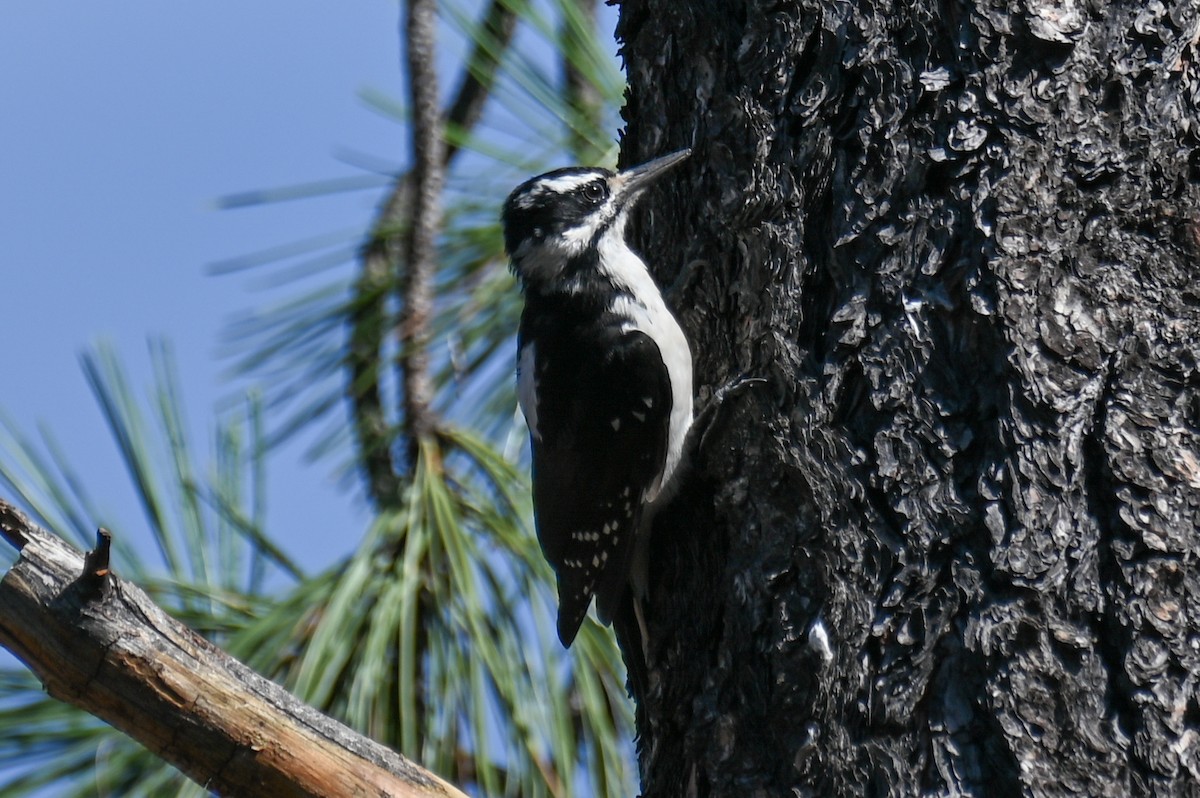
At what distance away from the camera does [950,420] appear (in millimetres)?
1842

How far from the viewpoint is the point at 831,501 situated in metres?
1.92

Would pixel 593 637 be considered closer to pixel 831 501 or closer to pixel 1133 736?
pixel 831 501

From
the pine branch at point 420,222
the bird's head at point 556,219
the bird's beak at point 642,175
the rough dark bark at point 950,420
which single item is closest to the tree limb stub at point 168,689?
the rough dark bark at point 950,420

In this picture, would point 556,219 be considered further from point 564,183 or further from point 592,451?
point 592,451

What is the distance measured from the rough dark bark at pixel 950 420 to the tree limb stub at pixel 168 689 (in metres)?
0.55

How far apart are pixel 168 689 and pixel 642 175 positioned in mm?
1356

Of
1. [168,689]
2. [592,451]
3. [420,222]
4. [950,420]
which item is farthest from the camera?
[420,222]

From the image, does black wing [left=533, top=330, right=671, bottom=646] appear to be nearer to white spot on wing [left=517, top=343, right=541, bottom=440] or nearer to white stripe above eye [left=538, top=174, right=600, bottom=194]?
white spot on wing [left=517, top=343, right=541, bottom=440]

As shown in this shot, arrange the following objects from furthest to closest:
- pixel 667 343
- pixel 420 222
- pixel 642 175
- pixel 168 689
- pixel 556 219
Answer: pixel 556 219
pixel 420 222
pixel 667 343
pixel 642 175
pixel 168 689

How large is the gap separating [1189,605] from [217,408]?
2.54 m

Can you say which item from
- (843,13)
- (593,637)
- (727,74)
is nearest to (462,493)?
(593,637)

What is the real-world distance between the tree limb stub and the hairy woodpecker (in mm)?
848

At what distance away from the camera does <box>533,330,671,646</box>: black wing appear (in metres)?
2.74

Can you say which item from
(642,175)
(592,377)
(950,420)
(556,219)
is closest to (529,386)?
(592,377)
